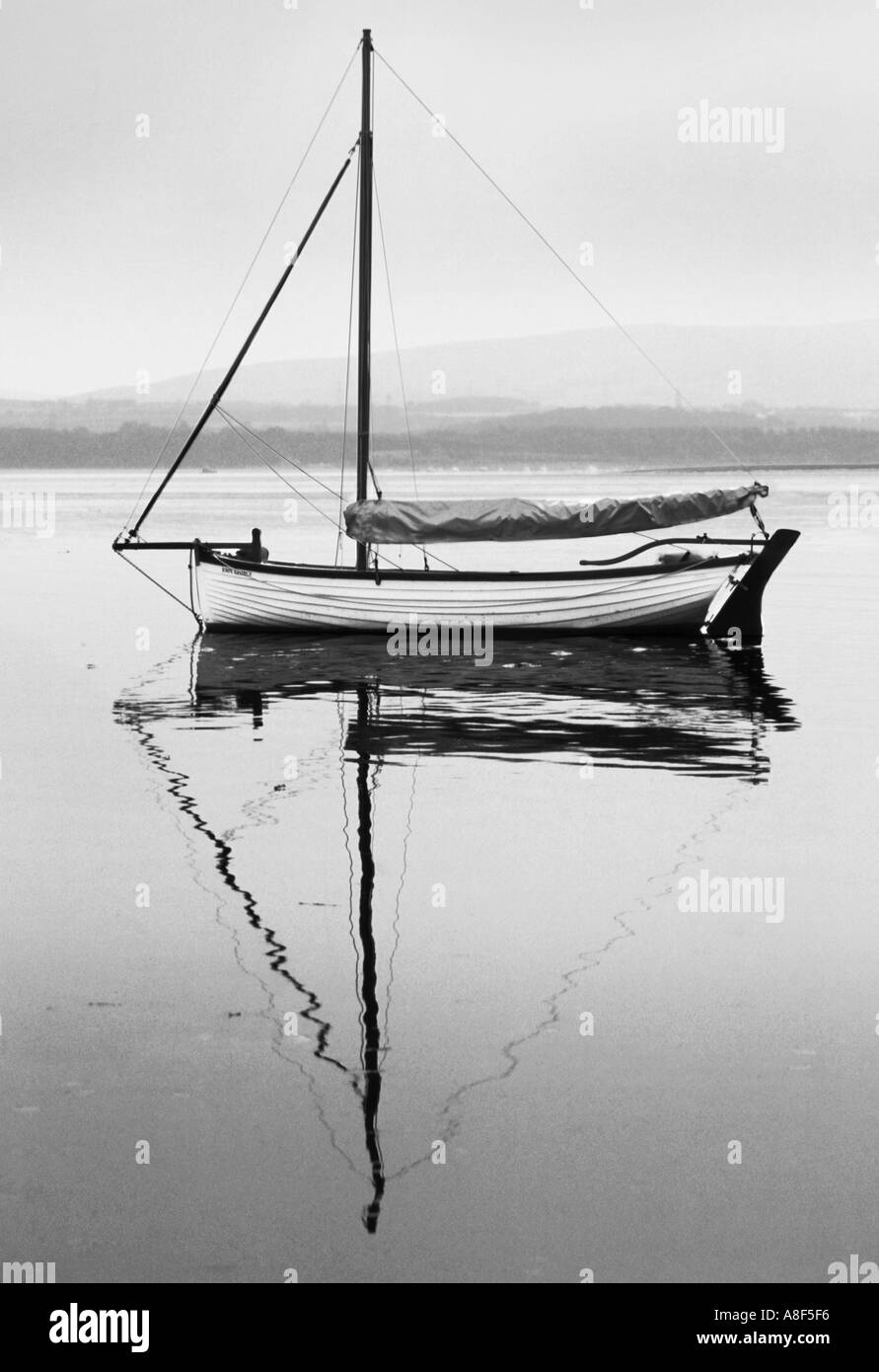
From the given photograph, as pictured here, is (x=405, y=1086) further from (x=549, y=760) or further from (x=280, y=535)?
(x=280, y=535)

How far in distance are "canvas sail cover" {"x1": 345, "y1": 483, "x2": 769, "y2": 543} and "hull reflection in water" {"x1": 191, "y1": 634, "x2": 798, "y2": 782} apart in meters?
2.64

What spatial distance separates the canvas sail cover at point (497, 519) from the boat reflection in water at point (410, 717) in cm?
265

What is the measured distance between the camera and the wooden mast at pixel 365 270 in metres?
34.8

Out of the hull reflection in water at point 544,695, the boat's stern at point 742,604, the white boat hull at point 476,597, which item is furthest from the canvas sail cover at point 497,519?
the hull reflection in water at point 544,695

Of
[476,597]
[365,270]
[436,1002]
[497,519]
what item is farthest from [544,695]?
[436,1002]

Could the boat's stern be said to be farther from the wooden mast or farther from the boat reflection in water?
the wooden mast

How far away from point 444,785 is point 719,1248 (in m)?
11.4

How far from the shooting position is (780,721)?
957 inches

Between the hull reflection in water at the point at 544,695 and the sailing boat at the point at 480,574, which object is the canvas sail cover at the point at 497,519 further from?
the hull reflection in water at the point at 544,695

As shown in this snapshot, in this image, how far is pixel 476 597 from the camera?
34156 mm

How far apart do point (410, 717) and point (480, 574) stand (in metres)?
10.2
